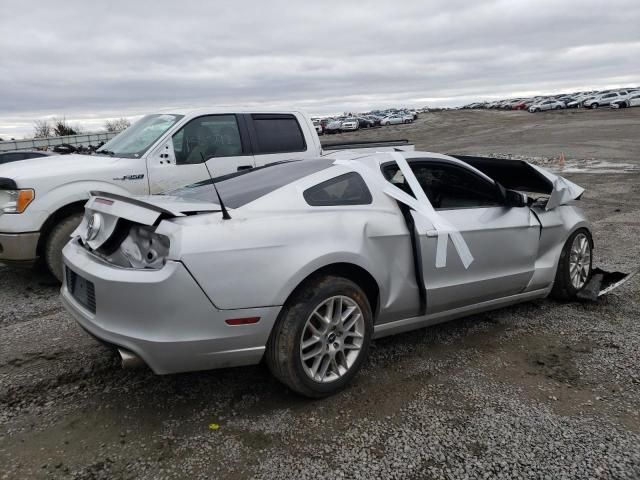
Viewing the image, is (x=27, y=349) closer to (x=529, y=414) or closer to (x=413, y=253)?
(x=413, y=253)

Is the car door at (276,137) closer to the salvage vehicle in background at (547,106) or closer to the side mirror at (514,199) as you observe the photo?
the side mirror at (514,199)

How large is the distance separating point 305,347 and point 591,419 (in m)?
1.69

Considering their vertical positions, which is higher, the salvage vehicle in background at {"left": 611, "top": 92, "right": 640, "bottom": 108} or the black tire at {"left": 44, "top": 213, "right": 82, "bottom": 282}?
the salvage vehicle in background at {"left": 611, "top": 92, "right": 640, "bottom": 108}

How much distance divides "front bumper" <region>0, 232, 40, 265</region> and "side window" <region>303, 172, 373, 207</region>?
Result: 333 cm

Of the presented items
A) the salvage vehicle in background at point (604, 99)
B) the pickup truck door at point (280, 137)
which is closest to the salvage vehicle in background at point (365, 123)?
the salvage vehicle in background at point (604, 99)

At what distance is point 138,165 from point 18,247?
1444mm

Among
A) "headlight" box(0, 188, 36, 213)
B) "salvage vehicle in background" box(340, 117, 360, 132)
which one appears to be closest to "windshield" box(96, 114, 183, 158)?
"headlight" box(0, 188, 36, 213)

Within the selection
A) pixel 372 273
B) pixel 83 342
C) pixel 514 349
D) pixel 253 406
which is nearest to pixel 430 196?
pixel 372 273

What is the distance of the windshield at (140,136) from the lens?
6.05 m

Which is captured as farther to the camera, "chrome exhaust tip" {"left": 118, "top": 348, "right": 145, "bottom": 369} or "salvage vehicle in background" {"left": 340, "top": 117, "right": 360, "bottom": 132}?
"salvage vehicle in background" {"left": 340, "top": 117, "right": 360, "bottom": 132}

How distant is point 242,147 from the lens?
21.4ft

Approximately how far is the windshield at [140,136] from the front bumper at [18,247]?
136 cm

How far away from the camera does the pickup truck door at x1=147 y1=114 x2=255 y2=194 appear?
594 centimetres

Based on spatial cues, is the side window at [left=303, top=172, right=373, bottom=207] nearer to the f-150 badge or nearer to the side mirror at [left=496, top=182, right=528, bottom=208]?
the side mirror at [left=496, top=182, right=528, bottom=208]
